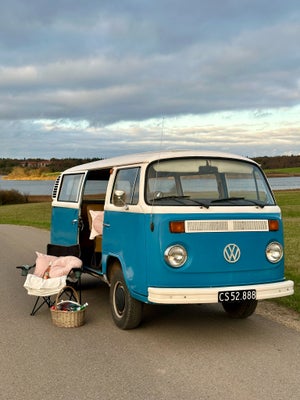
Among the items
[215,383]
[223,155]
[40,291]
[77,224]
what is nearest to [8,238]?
[77,224]

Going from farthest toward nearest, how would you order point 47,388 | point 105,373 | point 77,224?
point 77,224 < point 105,373 < point 47,388

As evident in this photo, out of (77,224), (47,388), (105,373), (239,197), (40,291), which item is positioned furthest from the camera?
(77,224)

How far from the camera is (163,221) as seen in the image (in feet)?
17.5

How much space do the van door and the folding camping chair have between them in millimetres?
576

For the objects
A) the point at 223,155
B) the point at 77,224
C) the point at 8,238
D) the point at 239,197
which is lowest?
the point at 8,238

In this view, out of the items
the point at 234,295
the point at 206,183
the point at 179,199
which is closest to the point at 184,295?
the point at 234,295

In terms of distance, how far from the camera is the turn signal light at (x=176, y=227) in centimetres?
533

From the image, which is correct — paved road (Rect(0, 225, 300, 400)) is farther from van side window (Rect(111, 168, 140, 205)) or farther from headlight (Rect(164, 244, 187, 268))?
van side window (Rect(111, 168, 140, 205))

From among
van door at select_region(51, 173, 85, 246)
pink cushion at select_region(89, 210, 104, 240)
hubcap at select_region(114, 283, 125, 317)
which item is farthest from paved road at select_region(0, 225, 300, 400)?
van door at select_region(51, 173, 85, 246)

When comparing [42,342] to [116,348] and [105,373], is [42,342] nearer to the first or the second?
[116,348]

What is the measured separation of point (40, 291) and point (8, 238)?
467 inches

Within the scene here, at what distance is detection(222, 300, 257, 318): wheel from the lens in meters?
6.46

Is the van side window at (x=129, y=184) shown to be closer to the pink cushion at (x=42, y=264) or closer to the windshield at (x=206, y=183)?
the windshield at (x=206, y=183)

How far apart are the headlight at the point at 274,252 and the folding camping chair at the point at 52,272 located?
8.83 ft
